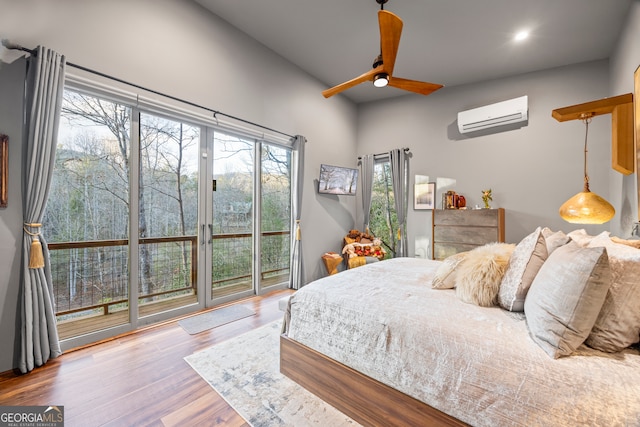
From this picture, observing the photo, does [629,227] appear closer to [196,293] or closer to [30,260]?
[196,293]

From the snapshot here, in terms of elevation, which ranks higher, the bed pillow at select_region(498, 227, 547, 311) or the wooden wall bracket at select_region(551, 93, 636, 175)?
the wooden wall bracket at select_region(551, 93, 636, 175)

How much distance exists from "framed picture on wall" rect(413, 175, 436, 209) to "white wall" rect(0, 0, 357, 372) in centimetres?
132

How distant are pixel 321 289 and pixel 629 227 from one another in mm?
3078

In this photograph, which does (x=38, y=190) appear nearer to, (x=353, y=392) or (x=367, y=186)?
(x=353, y=392)

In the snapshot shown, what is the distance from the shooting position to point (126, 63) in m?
2.41

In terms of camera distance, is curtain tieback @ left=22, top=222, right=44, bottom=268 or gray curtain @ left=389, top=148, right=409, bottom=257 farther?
gray curtain @ left=389, top=148, right=409, bottom=257

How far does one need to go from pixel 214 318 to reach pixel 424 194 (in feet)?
12.0

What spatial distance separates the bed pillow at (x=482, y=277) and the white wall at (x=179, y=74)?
2.81 m

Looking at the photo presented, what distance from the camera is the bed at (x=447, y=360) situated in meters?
0.92

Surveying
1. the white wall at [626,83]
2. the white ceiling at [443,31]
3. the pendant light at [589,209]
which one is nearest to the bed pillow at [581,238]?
the pendant light at [589,209]

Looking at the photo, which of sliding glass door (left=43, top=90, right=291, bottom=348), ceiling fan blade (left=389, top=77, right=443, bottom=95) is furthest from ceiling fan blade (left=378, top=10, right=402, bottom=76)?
sliding glass door (left=43, top=90, right=291, bottom=348)

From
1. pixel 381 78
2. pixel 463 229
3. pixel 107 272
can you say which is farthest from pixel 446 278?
pixel 107 272

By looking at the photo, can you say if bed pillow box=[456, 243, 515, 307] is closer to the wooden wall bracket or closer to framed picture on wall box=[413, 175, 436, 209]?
the wooden wall bracket

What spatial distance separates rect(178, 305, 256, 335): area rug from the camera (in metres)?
2.66
